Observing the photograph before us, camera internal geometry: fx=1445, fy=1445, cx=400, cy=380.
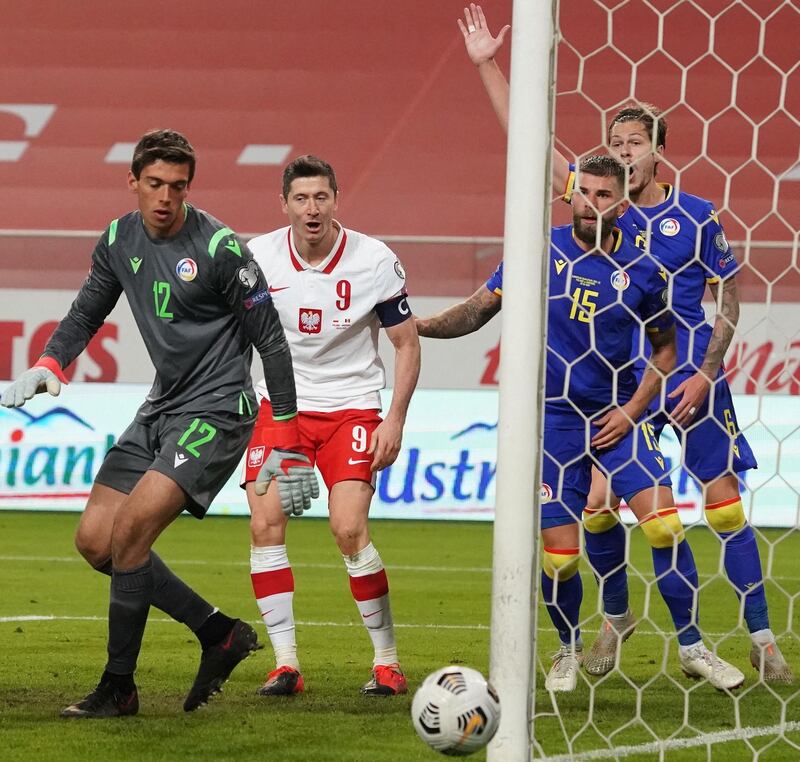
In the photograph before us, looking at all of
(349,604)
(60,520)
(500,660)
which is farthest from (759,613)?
(60,520)

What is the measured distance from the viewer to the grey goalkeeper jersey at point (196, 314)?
4.34m

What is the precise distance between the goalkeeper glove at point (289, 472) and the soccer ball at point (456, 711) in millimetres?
936

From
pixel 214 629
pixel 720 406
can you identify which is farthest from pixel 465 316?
pixel 214 629

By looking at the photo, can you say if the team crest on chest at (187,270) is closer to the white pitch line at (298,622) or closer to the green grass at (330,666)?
the green grass at (330,666)

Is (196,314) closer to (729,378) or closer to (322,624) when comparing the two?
(322,624)

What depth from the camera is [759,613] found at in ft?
17.0

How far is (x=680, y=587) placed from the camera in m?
5.11

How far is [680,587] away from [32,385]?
2349 millimetres

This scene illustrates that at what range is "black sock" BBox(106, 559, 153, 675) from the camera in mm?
4281

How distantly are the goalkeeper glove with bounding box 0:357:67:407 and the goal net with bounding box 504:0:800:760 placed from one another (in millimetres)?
1661

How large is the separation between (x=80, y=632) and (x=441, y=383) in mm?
7142

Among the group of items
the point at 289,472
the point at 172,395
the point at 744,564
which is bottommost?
the point at 744,564

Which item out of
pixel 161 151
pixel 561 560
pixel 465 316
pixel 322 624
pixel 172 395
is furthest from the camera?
pixel 322 624

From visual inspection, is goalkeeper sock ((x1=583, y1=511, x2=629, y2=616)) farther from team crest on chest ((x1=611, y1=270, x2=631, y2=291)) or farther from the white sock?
team crest on chest ((x1=611, y1=270, x2=631, y2=291))
